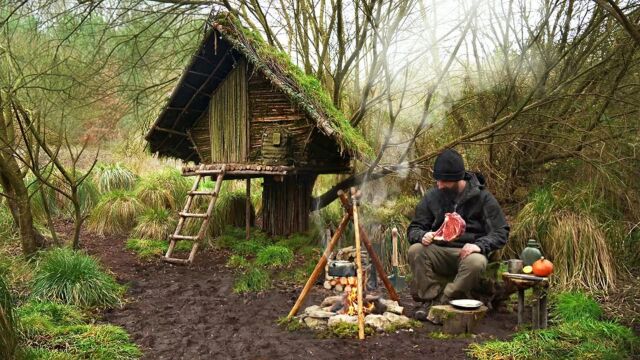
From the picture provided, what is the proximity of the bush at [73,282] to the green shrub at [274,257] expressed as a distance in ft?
8.02

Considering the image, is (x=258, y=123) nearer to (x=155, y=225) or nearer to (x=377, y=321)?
(x=155, y=225)

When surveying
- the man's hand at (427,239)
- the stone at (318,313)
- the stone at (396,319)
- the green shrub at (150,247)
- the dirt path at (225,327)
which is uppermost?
the man's hand at (427,239)

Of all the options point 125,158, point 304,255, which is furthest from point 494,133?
point 125,158

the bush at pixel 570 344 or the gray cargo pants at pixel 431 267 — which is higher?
the gray cargo pants at pixel 431 267

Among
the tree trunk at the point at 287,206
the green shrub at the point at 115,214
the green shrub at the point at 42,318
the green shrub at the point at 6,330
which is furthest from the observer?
the green shrub at the point at 115,214

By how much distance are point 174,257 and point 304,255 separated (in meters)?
2.14

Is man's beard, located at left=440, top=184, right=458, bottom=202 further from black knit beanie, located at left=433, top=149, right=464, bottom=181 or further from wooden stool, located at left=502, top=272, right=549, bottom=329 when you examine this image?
wooden stool, located at left=502, top=272, right=549, bottom=329

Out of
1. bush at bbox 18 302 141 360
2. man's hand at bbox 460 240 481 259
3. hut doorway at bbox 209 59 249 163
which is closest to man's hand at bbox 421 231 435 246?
man's hand at bbox 460 240 481 259

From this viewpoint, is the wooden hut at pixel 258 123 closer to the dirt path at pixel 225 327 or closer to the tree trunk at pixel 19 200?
the dirt path at pixel 225 327

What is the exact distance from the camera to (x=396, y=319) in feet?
17.2

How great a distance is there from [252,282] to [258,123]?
127 inches

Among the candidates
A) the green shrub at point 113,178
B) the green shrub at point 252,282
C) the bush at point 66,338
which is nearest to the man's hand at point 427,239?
the green shrub at point 252,282

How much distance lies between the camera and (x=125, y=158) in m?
16.3

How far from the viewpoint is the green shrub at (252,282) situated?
22.6 ft
